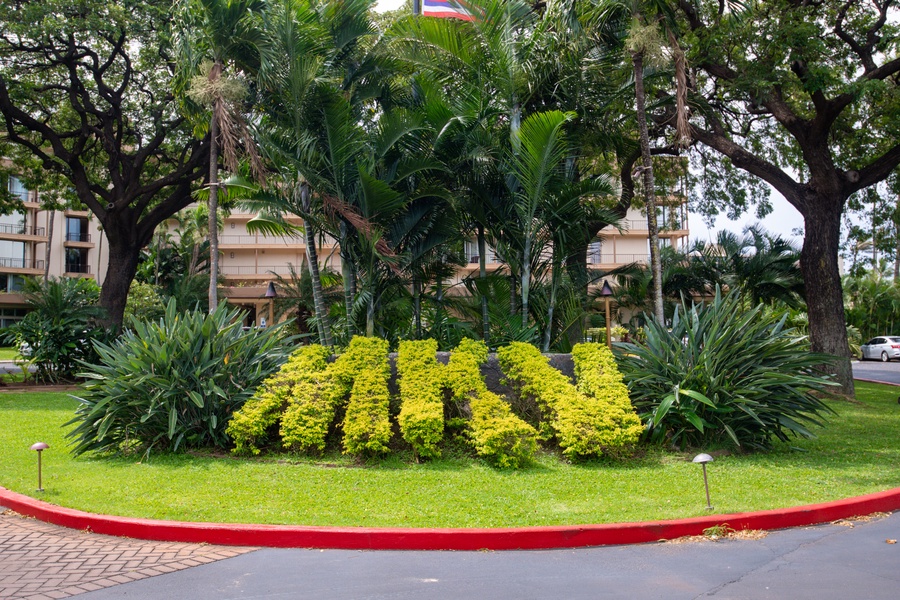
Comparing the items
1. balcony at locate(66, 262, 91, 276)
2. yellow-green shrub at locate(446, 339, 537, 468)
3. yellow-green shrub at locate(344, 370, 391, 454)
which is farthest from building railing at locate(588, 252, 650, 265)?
balcony at locate(66, 262, 91, 276)

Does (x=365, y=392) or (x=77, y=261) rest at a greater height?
(x=77, y=261)

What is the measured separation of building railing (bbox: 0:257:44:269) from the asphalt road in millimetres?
54595

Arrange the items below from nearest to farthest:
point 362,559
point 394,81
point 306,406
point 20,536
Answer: point 362,559 → point 20,536 → point 306,406 → point 394,81

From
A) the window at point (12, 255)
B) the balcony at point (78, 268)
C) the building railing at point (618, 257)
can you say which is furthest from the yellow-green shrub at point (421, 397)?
the balcony at point (78, 268)

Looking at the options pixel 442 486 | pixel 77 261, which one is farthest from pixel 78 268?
pixel 442 486

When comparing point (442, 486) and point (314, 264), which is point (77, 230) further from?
point (442, 486)

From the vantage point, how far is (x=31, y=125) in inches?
850

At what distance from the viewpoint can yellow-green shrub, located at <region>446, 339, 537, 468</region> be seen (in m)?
8.92

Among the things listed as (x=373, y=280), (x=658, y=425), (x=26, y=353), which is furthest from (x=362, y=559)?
(x=26, y=353)

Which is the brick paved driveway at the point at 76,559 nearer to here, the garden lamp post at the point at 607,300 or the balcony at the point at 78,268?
the garden lamp post at the point at 607,300

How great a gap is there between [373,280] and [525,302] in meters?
2.30

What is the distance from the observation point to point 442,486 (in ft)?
26.8

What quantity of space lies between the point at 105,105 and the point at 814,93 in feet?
Result: 61.6

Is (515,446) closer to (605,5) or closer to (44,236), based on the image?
(605,5)
